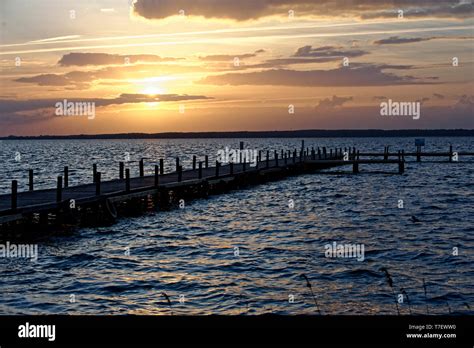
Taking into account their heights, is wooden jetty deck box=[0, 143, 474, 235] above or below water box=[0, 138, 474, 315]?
above

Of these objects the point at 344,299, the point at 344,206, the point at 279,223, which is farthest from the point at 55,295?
the point at 344,206

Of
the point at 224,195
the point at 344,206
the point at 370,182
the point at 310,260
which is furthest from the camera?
the point at 370,182

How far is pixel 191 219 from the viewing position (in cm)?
3100

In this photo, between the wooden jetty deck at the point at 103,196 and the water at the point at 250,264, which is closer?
the water at the point at 250,264

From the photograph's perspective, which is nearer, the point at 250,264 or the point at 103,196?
the point at 250,264

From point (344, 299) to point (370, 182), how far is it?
43.2 metres

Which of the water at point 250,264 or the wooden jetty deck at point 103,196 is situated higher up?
the wooden jetty deck at point 103,196

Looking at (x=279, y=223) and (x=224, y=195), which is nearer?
(x=279, y=223)

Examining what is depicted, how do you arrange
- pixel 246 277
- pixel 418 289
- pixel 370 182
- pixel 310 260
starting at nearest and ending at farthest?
pixel 418 289
pixel 246 277
pixel 310 260
pixel 370 182

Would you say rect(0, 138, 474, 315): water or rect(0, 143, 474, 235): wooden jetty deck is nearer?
rect(0, 138, 474, 315): water

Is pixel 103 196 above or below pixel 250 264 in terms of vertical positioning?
above
